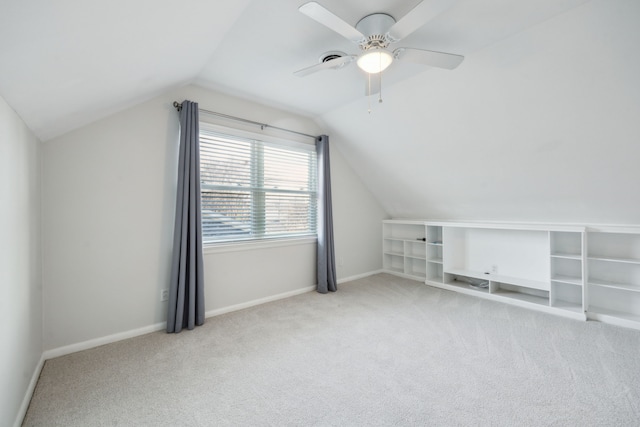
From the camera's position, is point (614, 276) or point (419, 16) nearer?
point (419, 16)

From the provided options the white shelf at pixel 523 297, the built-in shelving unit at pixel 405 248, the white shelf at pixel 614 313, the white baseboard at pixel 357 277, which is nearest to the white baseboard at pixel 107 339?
the white baseboard at pixel 357 277

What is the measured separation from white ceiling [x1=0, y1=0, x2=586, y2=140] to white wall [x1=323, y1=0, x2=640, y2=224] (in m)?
0.23

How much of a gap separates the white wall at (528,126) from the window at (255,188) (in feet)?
2.85

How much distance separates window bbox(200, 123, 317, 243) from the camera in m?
3.09

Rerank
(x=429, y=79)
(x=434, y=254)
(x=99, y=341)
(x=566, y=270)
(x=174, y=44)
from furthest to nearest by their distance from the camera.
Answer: (x=434, y=254) < (x=566, y=270) < (x=429, y=79) < (x=99, y=341) < (x=174, y=44)

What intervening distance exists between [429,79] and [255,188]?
2.21m

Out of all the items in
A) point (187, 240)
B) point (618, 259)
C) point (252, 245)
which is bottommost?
point (618, 259)

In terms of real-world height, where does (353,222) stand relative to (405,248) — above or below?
above

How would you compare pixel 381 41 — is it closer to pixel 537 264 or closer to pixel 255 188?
pixel 255 188

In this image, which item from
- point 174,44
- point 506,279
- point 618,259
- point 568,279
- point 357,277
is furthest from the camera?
point 357,277

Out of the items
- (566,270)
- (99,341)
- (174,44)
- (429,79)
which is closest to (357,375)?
(99,341)

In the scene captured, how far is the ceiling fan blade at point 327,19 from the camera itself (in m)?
1.41

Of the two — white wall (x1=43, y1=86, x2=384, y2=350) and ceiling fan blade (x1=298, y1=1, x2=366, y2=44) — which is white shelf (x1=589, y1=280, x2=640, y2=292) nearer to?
ceiling fan blade (x1=298, y1=1, x2=366, y2=44)

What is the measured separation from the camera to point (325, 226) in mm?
3914
